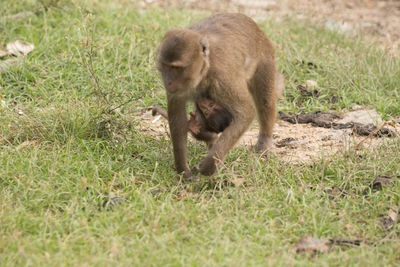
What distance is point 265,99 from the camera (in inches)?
261

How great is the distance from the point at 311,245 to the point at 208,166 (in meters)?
1.47

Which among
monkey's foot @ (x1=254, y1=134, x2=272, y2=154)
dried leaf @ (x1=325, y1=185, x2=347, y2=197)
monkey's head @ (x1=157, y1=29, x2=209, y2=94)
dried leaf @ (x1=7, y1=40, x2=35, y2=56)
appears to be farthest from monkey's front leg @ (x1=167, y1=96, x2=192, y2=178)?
dried leaf @ (x1=7, y1=40, x2=35, y2=56)

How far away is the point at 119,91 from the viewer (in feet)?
23.5

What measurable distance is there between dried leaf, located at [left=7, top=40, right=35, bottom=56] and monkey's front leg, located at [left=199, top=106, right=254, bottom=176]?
3.59m

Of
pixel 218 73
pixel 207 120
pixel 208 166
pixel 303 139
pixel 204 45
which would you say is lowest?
pixel 303 139

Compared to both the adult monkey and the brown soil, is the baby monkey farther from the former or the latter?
the brown soil

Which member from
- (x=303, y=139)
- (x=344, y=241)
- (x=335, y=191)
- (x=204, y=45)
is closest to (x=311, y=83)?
(x=303, y=139)

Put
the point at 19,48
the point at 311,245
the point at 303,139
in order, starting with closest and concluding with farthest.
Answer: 1. the point at 311,245
2. the point at 303,139
3. the point at 19,48

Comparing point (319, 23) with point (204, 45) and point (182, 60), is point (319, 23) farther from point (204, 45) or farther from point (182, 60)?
point (182, 60)

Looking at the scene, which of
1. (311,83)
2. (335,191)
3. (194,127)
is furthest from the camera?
(311,83)

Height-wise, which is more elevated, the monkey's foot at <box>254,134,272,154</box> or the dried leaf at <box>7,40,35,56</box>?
the dried leaf at <box>7,40,35,56</box>

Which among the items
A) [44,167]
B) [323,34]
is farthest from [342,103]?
[44,167]

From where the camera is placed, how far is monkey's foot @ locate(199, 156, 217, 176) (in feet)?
18.5

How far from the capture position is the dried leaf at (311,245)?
177 inches
